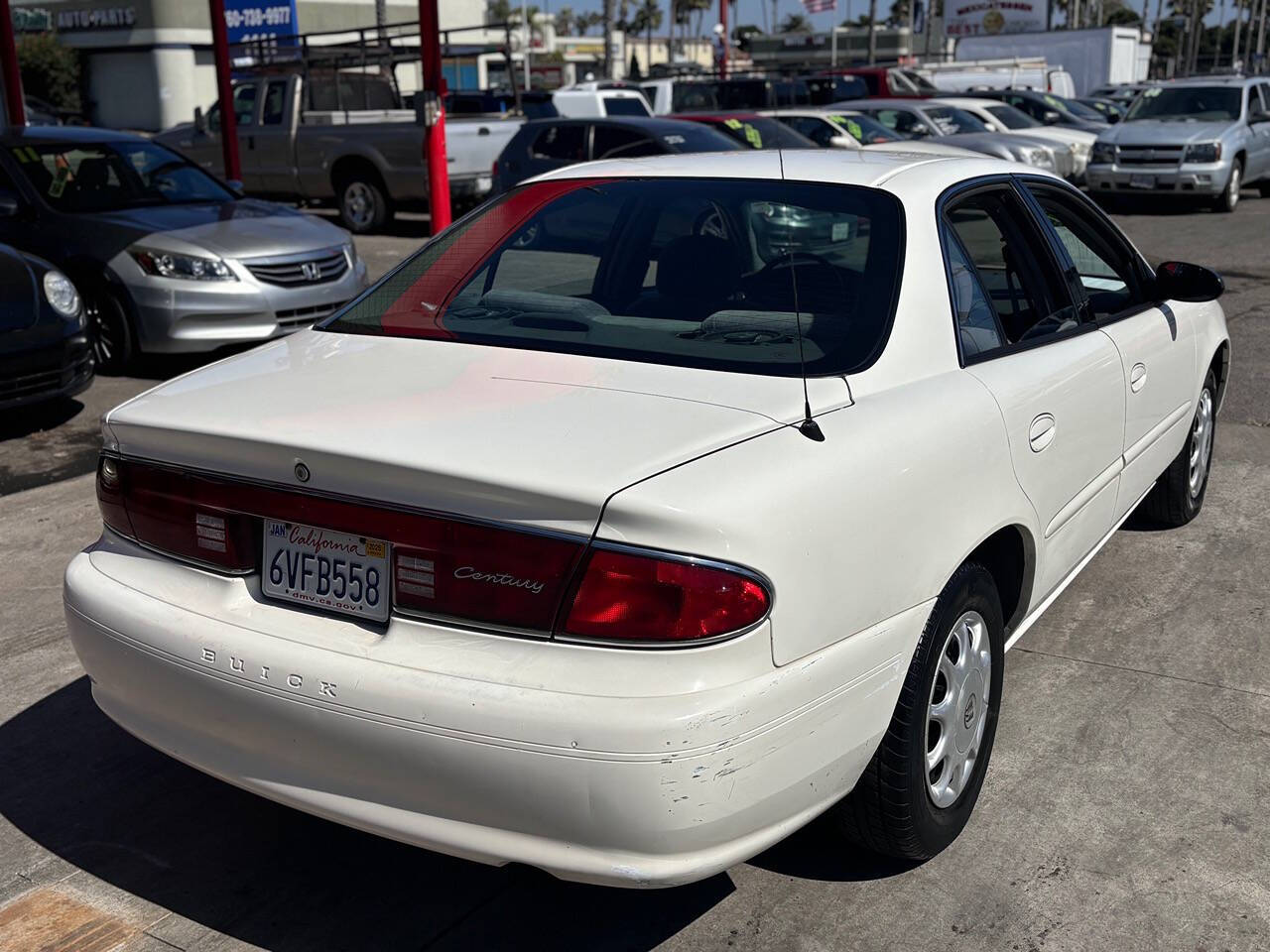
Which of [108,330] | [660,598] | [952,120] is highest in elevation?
[952,120]

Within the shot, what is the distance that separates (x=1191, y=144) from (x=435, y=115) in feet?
35.9

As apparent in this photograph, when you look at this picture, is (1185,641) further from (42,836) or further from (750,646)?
(42,836)

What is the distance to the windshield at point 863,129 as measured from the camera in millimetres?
17312

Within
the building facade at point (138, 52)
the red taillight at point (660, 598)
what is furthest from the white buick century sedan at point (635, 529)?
the building facade at point (138, 52)

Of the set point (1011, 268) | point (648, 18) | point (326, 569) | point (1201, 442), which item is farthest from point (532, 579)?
point (648, 18)

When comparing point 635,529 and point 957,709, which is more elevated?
point 635,529

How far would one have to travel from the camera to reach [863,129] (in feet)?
58.3

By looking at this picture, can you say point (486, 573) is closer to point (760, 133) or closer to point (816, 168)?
point (816, 168)

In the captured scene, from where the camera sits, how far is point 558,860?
8.04 ft

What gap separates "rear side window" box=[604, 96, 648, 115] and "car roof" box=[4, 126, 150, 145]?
12.7m

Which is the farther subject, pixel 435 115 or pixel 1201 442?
pixel 435 115

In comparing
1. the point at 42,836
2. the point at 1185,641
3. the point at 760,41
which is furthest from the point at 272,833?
the point at 760,41

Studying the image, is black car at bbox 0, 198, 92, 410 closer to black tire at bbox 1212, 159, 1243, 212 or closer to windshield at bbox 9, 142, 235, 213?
windshield at bbox 9, 142, 235, 213

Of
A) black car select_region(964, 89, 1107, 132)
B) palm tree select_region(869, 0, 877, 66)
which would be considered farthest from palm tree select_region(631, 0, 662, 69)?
black car select_region(964, 89, 1107, 132)
